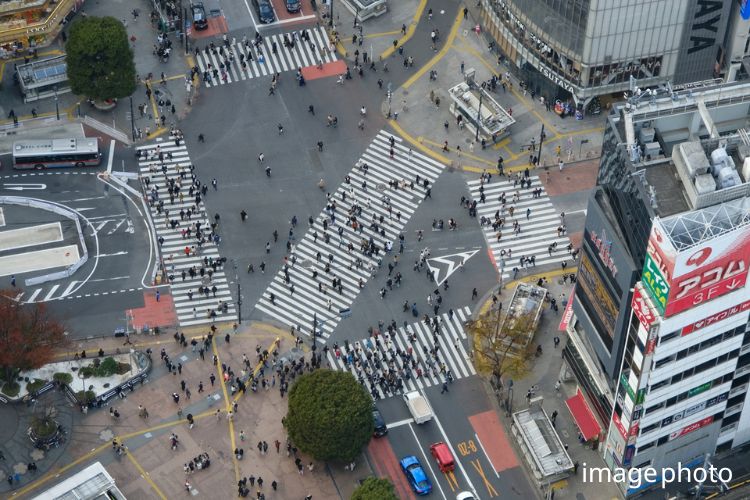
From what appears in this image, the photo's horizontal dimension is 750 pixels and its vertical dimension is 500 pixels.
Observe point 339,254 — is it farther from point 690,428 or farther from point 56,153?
point 690,428

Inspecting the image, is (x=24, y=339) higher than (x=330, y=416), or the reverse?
(x=24, y=339)

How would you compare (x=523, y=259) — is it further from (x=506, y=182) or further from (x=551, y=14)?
(x=551, y=14)

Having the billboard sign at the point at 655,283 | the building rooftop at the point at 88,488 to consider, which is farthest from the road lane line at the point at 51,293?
the billboard sign at the point at 655,283

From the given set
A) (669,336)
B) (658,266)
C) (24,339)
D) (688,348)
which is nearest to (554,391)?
(688,348)

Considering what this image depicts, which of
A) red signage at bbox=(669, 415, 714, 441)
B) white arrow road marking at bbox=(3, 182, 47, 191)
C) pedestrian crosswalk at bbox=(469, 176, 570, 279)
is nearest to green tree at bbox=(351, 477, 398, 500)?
red signage at bbox=(669, 415, 714, 441)

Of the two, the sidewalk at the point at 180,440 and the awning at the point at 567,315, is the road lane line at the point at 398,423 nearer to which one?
the sidewalk at the point at 180,440

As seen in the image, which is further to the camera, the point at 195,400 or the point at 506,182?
the point at 506,182

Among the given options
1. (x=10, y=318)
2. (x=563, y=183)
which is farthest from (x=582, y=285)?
(x=10, y=318)
